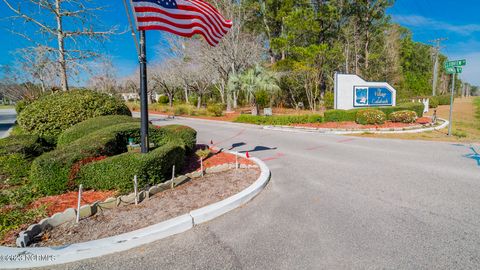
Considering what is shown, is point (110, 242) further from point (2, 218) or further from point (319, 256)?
point (319, 256)

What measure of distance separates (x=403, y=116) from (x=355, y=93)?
13.9 ft

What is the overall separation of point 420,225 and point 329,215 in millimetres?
1220

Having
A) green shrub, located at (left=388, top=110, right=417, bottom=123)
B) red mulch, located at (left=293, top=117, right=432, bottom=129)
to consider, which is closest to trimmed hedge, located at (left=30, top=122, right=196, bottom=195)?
red mulch, located at (left=293, top=117, right=432, bottom=129)

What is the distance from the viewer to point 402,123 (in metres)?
14.9

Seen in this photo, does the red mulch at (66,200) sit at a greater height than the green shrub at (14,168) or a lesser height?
lesser

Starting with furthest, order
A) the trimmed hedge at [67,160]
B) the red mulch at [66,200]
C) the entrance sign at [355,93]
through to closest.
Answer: the entrance sign at [355,93] < the trimmed hedge at [67,160] < the red mulch at [66,200]

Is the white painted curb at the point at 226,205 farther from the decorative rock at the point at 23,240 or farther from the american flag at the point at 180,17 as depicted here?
the american flag at the point at 180,17

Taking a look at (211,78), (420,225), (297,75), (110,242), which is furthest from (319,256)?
(211,78)

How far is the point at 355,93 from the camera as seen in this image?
59.9ft

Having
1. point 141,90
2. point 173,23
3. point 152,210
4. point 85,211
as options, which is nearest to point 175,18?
point 173,23

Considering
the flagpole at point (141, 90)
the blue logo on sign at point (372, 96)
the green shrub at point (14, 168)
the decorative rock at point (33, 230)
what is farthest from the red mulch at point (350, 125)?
the decorative rock at point (33, 230)

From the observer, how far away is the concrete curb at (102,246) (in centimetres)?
275

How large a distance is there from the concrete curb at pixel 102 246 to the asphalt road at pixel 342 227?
96 mm

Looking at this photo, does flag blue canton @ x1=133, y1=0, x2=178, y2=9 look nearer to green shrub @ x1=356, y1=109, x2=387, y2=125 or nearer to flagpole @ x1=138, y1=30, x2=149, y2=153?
flagpole @ x1=138, y1=30, x2=149, y2=153
